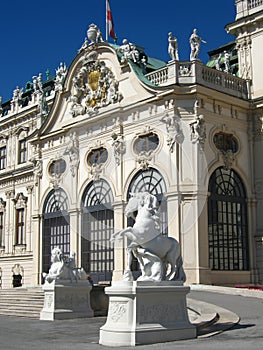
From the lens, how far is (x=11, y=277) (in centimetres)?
4291

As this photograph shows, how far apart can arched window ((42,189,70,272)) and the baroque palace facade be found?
0.07 meters

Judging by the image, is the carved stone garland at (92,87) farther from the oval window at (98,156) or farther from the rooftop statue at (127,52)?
the oval window at (98,156)

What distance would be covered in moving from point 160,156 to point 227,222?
4.67m

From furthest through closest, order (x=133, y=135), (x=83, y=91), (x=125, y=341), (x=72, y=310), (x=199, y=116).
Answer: (x=83, y=91), (x=133, y=135), (x=199, y=116), (x=72, y=310), (x=125, y=341)

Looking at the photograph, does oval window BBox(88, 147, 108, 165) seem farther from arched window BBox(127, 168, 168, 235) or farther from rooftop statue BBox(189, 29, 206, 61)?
rooftop statue BBox(189, 29, 206, 61)

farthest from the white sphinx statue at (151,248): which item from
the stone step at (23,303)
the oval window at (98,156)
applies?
the oval window at (98,156)

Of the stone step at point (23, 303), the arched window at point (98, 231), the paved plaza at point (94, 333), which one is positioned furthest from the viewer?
the arched window at point (98, 231)

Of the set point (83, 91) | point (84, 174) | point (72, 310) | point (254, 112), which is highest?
point (83, 91)

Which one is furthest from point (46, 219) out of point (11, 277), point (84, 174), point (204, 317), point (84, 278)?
point (204, 317)

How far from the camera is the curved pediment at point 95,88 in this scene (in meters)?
31.7

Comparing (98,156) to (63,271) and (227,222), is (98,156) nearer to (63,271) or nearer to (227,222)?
(227,222)

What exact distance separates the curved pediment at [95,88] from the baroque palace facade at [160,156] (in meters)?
0.06

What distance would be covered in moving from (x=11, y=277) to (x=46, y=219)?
8199 millimetres

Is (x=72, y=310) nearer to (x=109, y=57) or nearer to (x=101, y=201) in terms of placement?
(x=101, y=201)
